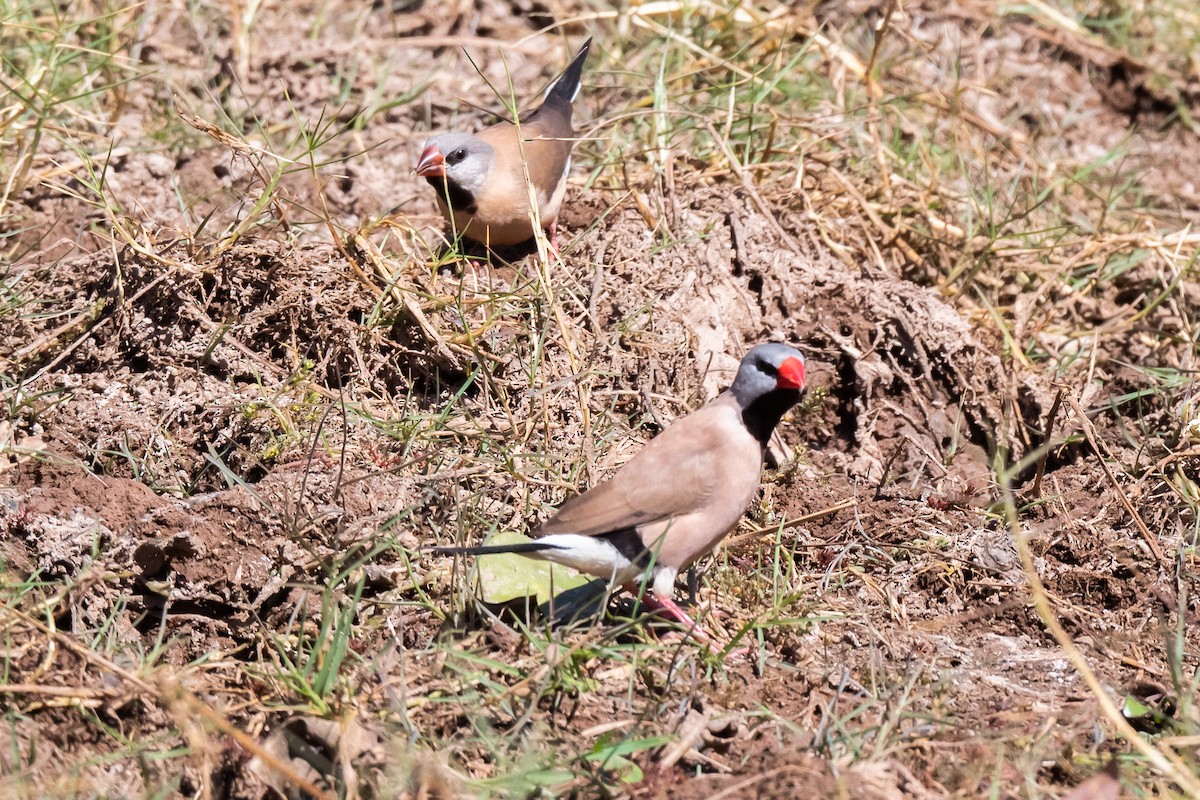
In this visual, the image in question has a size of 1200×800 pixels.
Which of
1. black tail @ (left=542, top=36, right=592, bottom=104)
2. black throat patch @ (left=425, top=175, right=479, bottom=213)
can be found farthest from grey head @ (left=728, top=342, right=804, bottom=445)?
black tail @ (left=542, top=36, right=592, bottom=104)

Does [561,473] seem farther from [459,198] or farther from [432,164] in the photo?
[432,164]

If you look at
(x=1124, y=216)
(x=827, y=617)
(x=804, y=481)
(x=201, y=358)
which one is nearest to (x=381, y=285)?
(x=201, y=358)

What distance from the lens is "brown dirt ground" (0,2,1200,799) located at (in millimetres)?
3611

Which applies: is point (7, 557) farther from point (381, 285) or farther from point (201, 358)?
Answer: point (381, 285)

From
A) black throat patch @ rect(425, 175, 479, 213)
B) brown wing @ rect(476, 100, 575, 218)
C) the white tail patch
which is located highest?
brown wing @ rect(476, 100, 575, 218)

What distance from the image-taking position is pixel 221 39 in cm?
723

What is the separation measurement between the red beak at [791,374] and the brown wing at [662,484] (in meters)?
0.23

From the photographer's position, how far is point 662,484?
13.8ft

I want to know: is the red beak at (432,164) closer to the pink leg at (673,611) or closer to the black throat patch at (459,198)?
the black throat patch at (459,198)

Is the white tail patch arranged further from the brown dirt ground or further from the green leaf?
the brown dirt ground

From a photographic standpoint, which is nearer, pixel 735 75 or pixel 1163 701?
pixel 1163 701

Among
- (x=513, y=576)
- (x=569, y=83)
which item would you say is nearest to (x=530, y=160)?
(x=569, y=83)

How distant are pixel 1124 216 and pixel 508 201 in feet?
11.5

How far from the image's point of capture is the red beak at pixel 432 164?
5.66 m
